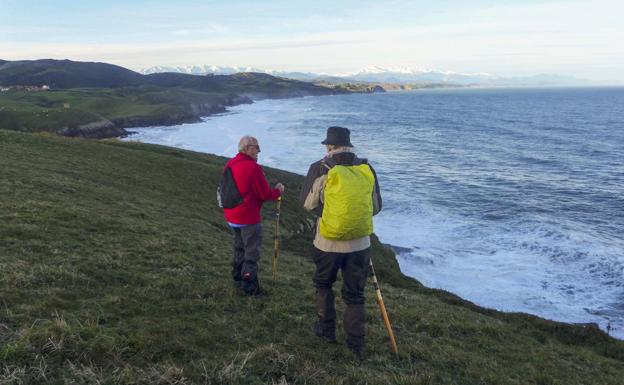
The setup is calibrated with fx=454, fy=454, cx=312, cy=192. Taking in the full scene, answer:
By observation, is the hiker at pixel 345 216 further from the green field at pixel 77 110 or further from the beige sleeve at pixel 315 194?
the green field at pixel 77 110

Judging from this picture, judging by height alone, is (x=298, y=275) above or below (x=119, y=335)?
below

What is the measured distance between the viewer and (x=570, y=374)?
9.34 metres

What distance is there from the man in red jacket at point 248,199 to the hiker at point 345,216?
1997 mm

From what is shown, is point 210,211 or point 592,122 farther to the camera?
point 592,122

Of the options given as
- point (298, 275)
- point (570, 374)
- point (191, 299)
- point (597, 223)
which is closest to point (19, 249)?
point (191, 299)

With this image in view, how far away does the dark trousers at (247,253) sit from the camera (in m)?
9.41

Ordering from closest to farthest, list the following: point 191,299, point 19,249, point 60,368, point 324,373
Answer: point 60,368 → point 324,373 → point 191,299 → point 19,249

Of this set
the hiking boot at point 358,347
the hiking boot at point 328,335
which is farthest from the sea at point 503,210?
the hiking boot at point 328,335

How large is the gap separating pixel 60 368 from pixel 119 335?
1.17m

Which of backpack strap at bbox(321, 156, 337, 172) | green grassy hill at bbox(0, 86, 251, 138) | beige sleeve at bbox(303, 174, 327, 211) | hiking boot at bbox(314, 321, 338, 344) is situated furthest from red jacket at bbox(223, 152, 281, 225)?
green grassy hill at bbox(0, 86, 251, 138)

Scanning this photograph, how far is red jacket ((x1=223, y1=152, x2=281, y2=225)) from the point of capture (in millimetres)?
9055

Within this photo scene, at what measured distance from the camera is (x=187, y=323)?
7762 mm

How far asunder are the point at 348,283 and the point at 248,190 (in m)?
3.03

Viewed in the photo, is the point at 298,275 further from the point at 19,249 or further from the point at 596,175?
the point at 596,175
